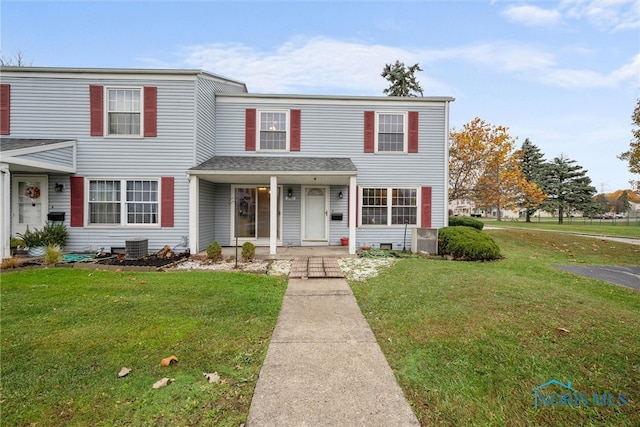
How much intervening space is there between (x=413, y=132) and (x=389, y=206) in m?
2.88

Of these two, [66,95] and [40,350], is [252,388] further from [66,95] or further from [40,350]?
[66,95]

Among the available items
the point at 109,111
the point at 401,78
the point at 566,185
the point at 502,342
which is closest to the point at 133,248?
the point at 109,111

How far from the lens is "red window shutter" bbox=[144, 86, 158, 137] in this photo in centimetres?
895

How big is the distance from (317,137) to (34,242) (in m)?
9.23

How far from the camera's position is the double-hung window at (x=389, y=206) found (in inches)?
406

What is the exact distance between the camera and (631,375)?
257 cm

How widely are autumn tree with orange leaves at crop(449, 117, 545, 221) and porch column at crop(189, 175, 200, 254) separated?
1607cm

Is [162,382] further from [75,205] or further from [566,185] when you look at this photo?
[566,185]

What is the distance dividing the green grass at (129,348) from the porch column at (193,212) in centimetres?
337

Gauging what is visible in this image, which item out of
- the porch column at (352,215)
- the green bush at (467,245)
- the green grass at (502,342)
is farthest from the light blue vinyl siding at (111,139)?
the green bush at (467,245)

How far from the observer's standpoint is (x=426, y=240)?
30.7ft

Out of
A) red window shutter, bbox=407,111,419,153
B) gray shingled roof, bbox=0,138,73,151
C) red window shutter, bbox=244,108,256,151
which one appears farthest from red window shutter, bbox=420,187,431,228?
gray shingled roof, bbox=0,138,73,151

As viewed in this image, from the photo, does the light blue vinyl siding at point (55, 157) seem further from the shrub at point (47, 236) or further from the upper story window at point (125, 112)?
the shrub at point (47, 236)

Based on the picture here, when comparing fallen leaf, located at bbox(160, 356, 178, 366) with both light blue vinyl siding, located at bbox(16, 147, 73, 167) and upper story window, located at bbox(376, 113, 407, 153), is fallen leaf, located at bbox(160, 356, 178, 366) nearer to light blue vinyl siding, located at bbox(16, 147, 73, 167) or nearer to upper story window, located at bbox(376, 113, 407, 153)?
light blue vinyl siding, located at bbox(16, 147, 73, 167)
